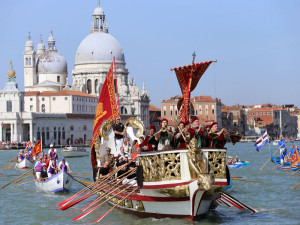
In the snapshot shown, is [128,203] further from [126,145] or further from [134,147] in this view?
[126,145]

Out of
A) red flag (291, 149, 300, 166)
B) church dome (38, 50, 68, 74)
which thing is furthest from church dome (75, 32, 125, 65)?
red flag (291, 149, 300, 166)

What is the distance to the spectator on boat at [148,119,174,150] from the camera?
1422cm

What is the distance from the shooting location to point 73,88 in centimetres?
10756

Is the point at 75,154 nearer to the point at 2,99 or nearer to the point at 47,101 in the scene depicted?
the point at 2,99

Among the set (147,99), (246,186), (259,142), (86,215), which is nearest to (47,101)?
(147,99)

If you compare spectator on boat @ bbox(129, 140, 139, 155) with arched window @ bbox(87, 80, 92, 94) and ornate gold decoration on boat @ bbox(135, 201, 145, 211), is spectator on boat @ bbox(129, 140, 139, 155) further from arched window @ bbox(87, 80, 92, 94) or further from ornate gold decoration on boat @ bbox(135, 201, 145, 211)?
arched window @ bbox(87, 80, 92, 94)

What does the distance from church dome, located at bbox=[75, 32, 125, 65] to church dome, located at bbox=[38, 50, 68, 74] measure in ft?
10.6

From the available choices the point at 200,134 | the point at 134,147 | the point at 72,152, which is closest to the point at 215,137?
the point at 200,134

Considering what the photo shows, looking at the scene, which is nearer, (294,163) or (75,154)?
(294,163)

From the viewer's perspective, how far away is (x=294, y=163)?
94.9 feet

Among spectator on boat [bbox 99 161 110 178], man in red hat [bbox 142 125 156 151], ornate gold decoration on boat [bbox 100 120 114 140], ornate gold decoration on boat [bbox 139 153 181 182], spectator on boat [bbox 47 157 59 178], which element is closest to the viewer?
ornate gold decoration on boat [bbox 139 153 181 182]

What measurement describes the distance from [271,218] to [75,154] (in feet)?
133

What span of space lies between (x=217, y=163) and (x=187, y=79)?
1864 millimetres

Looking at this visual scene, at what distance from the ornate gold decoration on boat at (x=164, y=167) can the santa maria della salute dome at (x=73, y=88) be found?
70035 millimetres
